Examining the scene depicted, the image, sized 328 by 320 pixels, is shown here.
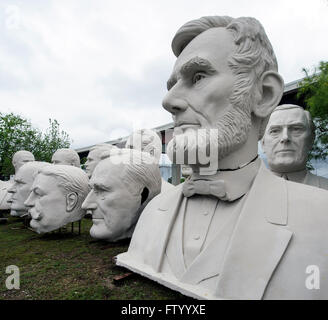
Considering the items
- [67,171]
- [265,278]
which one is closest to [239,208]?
[265,278]

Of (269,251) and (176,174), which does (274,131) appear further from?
(176,174)

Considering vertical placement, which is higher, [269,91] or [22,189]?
[269,91]

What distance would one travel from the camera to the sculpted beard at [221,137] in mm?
1913

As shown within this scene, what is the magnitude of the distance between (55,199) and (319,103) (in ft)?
15.8

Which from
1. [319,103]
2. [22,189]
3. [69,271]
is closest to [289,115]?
[319,103]

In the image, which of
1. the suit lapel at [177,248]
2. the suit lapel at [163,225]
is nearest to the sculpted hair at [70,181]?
the suit lapel at [163,225]

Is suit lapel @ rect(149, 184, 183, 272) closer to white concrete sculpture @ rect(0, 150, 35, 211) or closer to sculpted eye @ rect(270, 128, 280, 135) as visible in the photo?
sculpted eye @ rect(270, 128, 280, 135)

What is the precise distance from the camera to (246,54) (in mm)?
1961

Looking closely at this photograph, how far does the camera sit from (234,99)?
1.93 metres

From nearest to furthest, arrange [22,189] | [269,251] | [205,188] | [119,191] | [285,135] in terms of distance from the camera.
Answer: [269,251], [205,188], [119,191], [285,135], [22,189]

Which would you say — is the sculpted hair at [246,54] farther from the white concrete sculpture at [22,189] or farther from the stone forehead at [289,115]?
the white concrete sculpture at [22,189]

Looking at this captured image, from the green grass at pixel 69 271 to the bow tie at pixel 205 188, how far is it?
2.90ft
